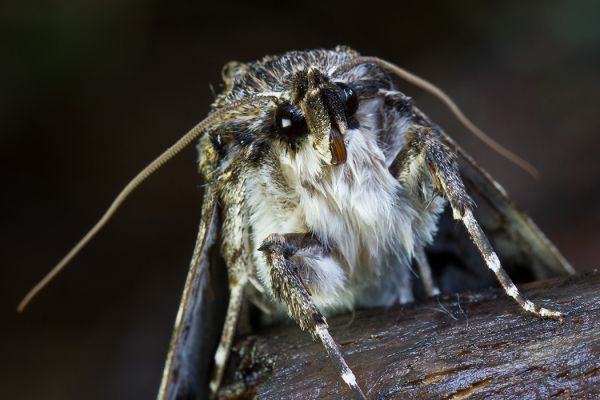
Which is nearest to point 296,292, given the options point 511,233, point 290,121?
point 290,121

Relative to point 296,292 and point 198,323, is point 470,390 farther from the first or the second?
point 198,323

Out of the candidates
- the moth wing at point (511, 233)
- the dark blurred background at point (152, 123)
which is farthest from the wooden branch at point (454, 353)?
the dark blurred background at point (152, 123)

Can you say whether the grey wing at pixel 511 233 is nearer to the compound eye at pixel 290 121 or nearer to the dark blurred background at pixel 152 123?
the compound eye at pixel 290 121

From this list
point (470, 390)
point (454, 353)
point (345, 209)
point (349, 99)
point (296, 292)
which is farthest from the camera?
point (345, 209)

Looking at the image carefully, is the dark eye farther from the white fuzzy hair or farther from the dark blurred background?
the dark blurred background

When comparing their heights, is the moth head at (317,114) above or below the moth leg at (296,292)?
above

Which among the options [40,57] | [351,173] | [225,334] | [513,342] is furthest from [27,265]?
[513,342]

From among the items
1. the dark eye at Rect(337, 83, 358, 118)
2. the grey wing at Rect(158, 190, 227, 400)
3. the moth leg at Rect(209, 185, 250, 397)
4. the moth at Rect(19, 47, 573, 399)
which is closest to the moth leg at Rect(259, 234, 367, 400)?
the moth at Rect(19, 47, 573, 399)

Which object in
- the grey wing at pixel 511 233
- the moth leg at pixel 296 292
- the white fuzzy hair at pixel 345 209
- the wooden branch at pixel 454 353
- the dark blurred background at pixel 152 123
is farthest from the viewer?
the dark blurred background at pixel 152 123
